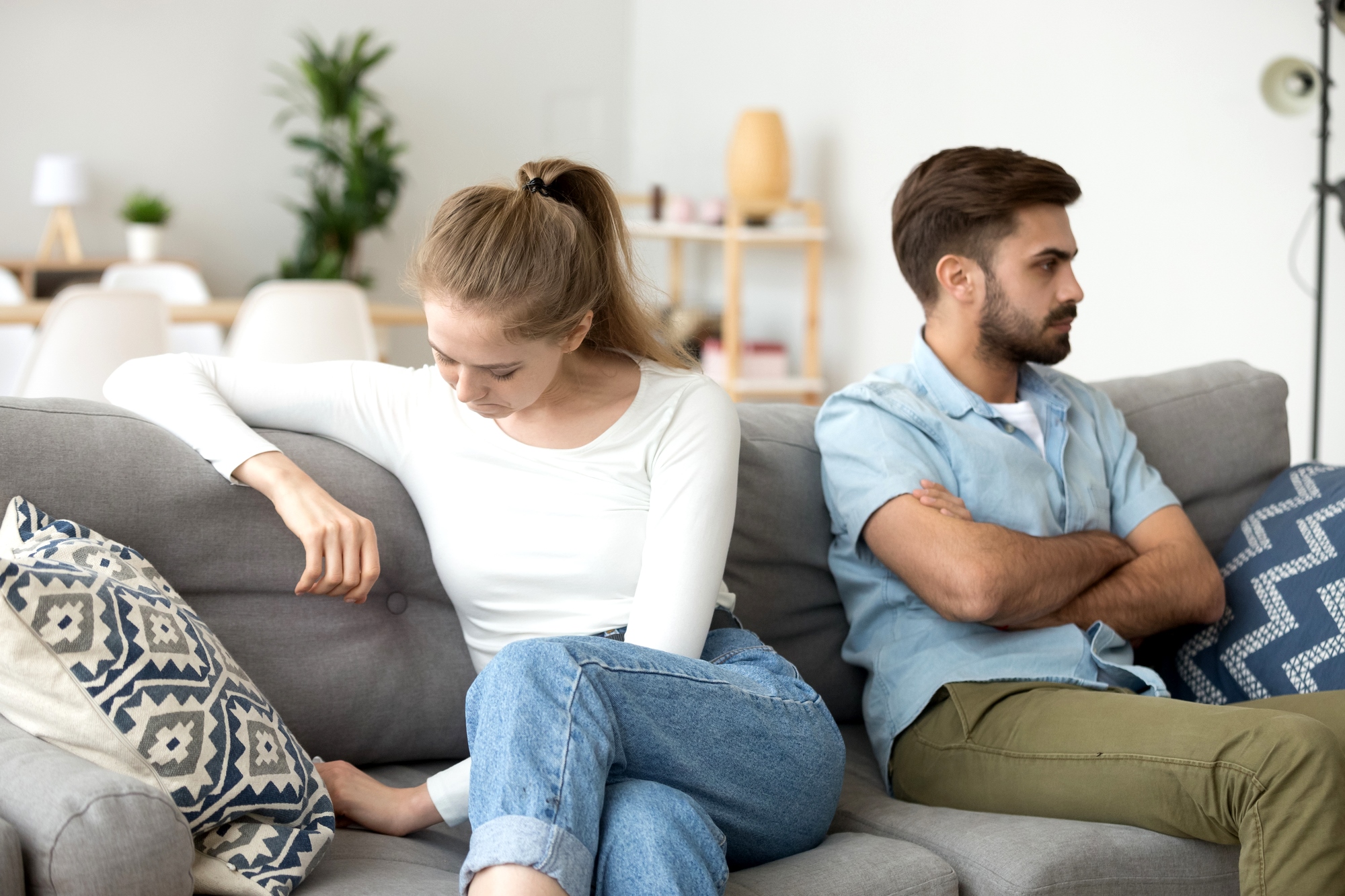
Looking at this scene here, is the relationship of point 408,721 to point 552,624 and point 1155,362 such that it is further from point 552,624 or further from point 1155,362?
point 1155,362

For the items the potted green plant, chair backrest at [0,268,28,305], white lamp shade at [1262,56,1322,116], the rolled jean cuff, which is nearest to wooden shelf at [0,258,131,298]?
the potted green plant

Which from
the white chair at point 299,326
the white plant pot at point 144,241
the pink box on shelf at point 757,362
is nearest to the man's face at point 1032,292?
the white chair at point 299,326

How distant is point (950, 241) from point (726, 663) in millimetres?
750

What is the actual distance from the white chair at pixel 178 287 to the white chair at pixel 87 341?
1191mm

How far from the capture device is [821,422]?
175 cm

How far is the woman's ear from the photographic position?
1423 mm

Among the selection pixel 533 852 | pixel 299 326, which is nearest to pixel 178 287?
pixel 299 326

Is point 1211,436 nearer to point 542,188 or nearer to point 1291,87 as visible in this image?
point 542,188

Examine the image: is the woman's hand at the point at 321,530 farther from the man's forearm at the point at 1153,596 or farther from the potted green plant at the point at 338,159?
the potted green plant at the point at 338,159

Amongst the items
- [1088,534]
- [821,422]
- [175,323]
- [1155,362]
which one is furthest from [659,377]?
[175,323]

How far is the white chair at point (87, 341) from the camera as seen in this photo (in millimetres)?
2902

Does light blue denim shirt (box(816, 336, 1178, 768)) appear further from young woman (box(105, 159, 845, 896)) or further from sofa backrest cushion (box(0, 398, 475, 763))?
sofa backrest cushion (box(0, 398, 475, 763))

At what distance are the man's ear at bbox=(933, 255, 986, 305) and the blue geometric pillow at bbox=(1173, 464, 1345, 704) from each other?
1.82ft

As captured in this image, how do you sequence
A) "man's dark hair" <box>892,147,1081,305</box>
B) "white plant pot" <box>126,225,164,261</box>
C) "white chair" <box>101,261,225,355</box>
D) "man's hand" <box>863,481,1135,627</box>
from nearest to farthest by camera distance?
1. "man's hand" <box>863,481,1135,627</box>
2. "man's dark hair" <box>892,147,1081,305</box>
3. "white chair" <box>101,261,225,355</box>
4. "white plant pot" <box>126,225,164,261</box>
